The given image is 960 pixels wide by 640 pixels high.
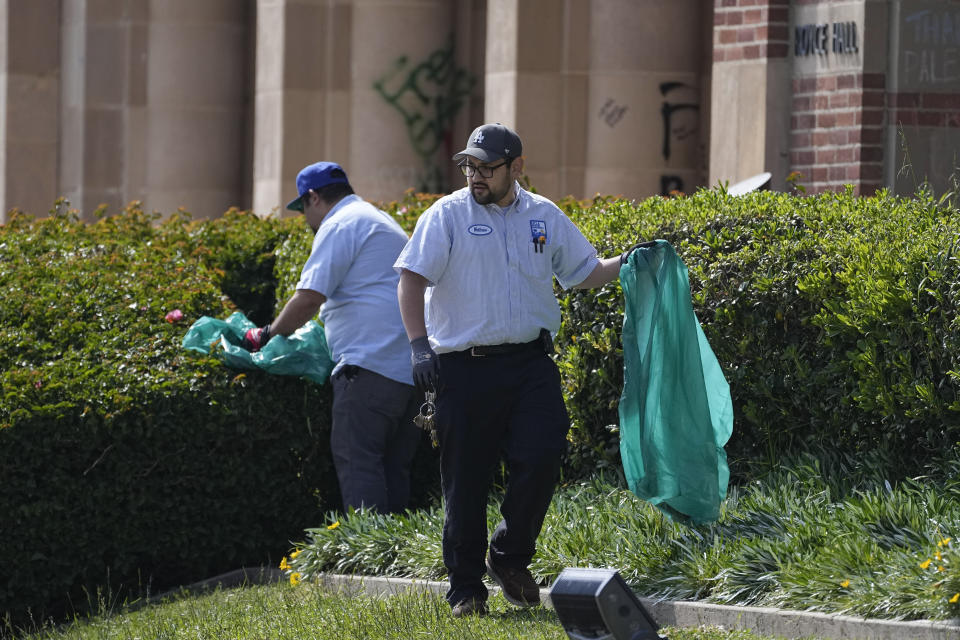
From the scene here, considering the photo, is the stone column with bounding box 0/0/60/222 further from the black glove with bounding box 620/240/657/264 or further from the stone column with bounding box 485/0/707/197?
the black glove with bounding box 620/240/657/264

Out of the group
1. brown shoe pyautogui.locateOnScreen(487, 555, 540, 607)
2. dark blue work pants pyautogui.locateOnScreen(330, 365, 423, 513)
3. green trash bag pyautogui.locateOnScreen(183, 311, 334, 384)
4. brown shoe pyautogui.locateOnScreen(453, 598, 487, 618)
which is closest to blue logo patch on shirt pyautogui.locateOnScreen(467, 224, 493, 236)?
brown shoe pyautogui.locateOnScreen(487, 555, 540, 607)

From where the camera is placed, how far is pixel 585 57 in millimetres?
12219

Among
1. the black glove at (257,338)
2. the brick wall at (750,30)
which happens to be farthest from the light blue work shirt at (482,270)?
the brick wall at (750,30)

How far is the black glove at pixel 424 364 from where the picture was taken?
5.93 m

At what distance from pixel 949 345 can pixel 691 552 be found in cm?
132

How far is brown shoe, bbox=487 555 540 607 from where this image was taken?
6.11 metres

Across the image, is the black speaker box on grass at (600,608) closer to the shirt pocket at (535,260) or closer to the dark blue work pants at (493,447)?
the dark blue work pants at (493,447)

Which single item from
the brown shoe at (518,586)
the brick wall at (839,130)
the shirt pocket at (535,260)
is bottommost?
the brown shoe at (518,586)

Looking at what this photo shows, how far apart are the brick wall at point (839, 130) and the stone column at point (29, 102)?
10527 millimetres

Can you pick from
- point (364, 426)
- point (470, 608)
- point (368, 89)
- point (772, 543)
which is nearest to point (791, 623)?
point (772, 543)

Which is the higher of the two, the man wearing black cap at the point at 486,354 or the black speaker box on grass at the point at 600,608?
the man wearing black cap at the point at 486,354

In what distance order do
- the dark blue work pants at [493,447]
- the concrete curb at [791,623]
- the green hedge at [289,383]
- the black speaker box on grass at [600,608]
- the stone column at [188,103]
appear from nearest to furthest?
→ the black speaker box on grass at [600,608] < the concrete curb at [791,623] < the dark blue work pants at [493,447] < the green hedge at [289,383] < the stone column at [188,103]

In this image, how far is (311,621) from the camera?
20.7 feet

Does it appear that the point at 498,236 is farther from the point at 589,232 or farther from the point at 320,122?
the point at 320,122
